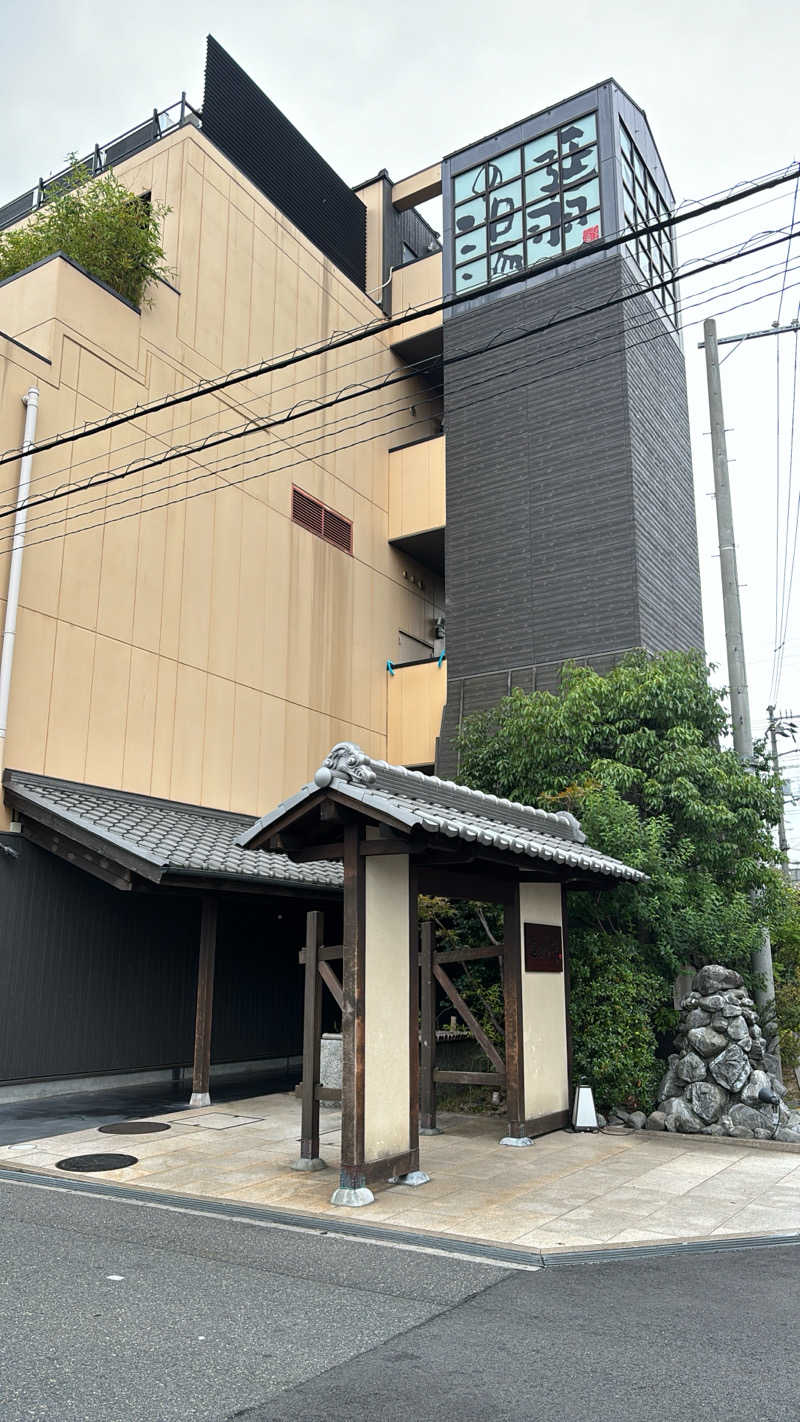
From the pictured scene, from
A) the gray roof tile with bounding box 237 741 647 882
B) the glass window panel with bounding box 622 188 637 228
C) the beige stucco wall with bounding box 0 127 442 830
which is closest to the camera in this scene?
the gray roof tile with bounding box 237 741 647 882

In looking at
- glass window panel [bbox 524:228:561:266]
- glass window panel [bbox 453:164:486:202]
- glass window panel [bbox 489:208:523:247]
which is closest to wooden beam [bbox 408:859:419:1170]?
glass window panel [bbox 524:228:561:266]

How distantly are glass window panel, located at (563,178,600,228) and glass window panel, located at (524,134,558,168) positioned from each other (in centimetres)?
101

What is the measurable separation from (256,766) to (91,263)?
837 cm

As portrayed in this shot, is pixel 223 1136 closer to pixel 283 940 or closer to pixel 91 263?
pixel 283 940

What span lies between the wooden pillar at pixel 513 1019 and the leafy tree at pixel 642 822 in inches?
51.0

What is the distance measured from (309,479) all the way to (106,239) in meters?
5.36

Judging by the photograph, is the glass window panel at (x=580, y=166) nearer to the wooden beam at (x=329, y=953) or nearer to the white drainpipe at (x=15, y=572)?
the white drainpipe at (x=15, y=572)

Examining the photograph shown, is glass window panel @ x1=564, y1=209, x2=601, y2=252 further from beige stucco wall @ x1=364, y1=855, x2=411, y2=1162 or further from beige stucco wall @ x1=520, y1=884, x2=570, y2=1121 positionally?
beige stucco wall @ x1=364, y1=855, x2=411, y2=1162

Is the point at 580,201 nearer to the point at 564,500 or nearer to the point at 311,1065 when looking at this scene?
the point at 564,500

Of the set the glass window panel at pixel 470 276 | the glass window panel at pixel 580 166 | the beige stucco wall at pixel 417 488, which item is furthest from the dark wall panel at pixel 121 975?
the glass window panel at pixel 580 166

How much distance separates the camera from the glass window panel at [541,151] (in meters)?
18.8

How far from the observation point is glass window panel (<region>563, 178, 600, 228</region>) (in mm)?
18031

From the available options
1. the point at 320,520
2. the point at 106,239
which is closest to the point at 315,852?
the point at 106,239

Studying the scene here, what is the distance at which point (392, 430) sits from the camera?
2125 centimetres
